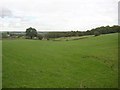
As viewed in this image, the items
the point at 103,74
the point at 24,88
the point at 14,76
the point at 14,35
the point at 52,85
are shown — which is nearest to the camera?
the point at 24,88

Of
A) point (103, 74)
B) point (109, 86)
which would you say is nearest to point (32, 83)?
point (109, 86)

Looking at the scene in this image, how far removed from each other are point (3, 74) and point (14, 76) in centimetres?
109

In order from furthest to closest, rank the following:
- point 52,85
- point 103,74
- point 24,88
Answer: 1. point 103,74
2. point 52,85
3. point 24,88

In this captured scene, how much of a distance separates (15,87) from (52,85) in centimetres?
297

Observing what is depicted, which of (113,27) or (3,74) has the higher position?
(113,27)

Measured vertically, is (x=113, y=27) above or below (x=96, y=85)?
above

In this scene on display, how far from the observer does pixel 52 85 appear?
1664cm

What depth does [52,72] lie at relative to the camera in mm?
21594

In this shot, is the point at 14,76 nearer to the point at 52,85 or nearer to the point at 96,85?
the point at 52,85

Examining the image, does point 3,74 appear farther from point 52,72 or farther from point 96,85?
point 96,85

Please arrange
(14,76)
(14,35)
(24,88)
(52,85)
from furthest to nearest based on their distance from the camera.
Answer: (14,35) → (14,76) → (52,85) → (24,88)

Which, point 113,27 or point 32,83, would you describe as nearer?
point 32,83

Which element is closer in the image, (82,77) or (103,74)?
(82,77)

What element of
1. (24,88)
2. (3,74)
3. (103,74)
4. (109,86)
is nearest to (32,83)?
(24,88)
